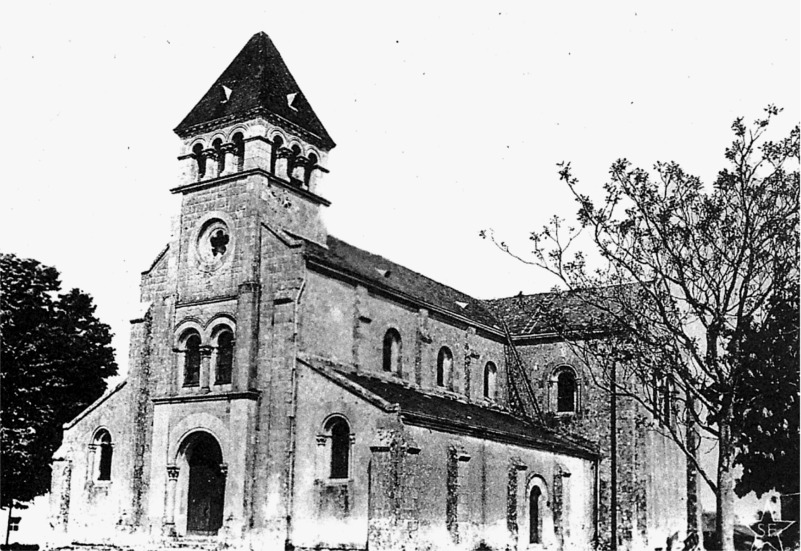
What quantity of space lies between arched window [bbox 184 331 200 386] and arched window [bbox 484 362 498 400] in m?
14.5

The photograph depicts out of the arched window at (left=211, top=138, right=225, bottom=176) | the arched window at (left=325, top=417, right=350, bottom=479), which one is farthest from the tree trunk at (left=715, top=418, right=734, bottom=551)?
the arched window at (left=211, top=138, right=225, bottom=176)

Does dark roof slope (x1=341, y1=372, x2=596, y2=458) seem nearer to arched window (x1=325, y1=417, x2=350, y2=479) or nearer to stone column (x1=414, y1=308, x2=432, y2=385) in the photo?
stone column (x1=414, y1=308, x2=432, y2=385)

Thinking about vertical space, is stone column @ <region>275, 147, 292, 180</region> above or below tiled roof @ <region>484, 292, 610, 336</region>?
above

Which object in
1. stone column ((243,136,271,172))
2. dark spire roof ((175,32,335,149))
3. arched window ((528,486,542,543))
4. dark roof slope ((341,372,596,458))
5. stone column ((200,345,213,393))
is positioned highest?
dark spire roof ((175,32,335,149))

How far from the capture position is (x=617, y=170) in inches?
981

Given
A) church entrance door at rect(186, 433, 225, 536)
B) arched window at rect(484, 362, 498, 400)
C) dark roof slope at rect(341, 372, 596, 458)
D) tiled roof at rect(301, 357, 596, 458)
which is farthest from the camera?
arched window at rect(484, 362, 498, 400)

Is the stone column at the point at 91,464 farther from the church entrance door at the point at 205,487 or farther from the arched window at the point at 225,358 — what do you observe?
the arched window at the point at 225,358

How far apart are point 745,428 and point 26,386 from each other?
102ft

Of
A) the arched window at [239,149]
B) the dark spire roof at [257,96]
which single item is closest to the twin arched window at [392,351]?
the dark spire roof at [257,96]

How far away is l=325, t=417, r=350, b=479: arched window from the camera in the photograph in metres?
30.9

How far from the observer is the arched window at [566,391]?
142ft

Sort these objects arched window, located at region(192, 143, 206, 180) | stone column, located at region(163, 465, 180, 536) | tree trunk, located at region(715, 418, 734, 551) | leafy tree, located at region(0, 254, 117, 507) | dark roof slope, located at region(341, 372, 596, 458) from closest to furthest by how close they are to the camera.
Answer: tree trunk, located at region(715, 418, 734, 551) < dark roof slope, located at region(341, 372, 596, 458) < stone column, located at region(163, 465, 180, 536) < arched window, located at region(192, 143, 206, 180) < leafy tree, located at region(0, 254, 117, 507)

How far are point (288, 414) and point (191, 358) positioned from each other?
16.4ft

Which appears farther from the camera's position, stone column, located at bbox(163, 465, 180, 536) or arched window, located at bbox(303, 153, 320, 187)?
arched window, located at bbox(303, 153, 320, 187)
